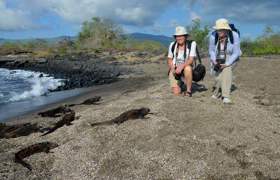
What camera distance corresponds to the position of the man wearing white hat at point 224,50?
11.6 meters

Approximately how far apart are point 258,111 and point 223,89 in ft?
3.55

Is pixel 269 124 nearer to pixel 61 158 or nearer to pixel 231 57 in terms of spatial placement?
pixel 231 57

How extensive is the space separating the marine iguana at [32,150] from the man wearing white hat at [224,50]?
4.84 meters

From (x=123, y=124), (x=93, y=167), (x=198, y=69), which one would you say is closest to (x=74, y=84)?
(x=198, y=69)

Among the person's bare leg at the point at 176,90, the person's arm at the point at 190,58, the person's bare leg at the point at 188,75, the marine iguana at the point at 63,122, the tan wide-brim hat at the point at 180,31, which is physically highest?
the tan wide-brim hat at the point at 180,31

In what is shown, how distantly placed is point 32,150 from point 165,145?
2.33 meters

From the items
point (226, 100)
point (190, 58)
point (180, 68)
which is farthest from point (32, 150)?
point (226, 100)

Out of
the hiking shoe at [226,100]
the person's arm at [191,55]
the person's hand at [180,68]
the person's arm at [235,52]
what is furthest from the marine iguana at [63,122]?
the person's arm at [235,52]

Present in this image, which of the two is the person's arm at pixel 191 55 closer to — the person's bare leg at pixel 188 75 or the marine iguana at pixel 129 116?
the person's bare leg at pixel 188 75

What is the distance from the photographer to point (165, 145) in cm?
861

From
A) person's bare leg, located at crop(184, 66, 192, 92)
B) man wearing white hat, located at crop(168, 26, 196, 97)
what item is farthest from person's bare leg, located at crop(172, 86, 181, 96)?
person's bare leg, located at crop(184, 66, 192, 92)

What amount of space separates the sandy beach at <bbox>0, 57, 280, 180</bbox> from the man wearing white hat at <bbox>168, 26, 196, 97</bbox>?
28.7 inches

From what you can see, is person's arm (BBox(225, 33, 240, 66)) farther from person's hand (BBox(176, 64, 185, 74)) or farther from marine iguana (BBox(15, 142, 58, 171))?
marine iguana (BBox(15, 142, 58, 171))

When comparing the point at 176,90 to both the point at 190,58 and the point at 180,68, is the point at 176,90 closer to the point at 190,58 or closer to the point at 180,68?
the point at 180,68
